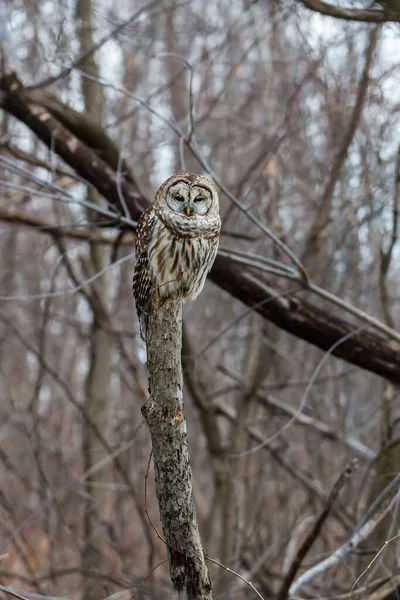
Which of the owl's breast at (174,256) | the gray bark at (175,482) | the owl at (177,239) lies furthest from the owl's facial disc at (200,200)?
the gray bark at (175,482)

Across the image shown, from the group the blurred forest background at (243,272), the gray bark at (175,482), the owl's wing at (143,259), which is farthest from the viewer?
the blurred forest background at (243,272)

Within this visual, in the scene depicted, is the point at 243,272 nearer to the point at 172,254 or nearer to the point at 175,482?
the point at 172,254

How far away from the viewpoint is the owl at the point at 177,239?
3.08 metres

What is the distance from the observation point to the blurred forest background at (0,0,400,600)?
411 cm

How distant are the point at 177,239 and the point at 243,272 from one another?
39.6 inches

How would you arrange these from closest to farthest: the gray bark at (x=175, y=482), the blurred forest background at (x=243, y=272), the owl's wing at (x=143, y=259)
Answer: the gray bark at (x=175, y=482), the owl's wing at (x=143, y=259), the blurred forest background at (x=243, y=272)

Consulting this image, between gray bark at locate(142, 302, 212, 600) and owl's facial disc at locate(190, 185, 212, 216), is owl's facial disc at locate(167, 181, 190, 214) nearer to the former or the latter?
owl's facial disc at locate(190, 185, 212, 216)

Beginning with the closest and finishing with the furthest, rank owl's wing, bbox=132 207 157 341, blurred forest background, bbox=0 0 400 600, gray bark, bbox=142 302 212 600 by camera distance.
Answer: gray bark, bbox=142 302 212 600, owl's wing, bbox=132 207 157 341, blurred forest background, bbox=0 0 400 600

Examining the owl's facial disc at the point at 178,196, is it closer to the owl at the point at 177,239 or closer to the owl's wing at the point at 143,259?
the owl at the point at 177,239

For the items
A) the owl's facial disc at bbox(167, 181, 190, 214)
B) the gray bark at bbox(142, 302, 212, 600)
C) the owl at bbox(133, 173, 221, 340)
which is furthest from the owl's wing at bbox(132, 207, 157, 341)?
the gray bark at bbox(142, 302, 212, 600)

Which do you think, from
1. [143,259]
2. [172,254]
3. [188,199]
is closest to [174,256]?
[172,254]

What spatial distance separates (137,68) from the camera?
27.1 ft

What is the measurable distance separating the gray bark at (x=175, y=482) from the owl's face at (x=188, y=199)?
3.36 feet

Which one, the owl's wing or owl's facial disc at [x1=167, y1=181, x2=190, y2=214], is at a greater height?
owl's facial disc at [x1=167, y1=181, x2=190, y2=214]
